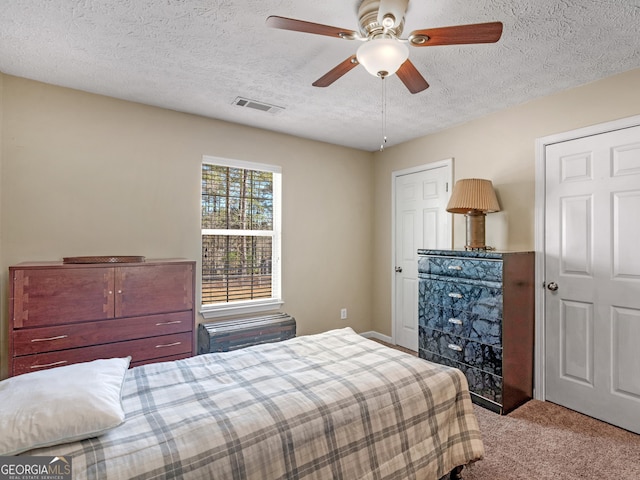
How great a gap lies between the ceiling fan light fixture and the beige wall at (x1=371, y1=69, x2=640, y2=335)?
1.92 metres

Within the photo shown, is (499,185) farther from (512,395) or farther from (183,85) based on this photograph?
(183,85)

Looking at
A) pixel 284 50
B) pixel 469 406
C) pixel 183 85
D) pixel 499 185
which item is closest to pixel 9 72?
pixel 183 85

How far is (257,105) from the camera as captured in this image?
3062 millimetres

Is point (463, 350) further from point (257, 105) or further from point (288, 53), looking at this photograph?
point (257, 105)

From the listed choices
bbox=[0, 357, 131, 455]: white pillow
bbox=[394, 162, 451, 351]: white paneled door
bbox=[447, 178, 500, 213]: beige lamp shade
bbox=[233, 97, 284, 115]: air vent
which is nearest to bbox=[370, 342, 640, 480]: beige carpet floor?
bbox=[394, 162, 451, 351]: white paneled door

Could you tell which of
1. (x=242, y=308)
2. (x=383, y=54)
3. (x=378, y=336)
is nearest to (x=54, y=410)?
(x=383, y=54)

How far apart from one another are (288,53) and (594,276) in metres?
2.77

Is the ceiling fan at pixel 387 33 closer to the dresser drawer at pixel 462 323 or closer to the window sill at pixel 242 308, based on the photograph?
the dresser drawer at pixel 462 323

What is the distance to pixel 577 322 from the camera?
266 cm

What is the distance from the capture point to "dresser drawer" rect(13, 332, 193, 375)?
2.24 m

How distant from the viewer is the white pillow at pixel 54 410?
1.11 metres

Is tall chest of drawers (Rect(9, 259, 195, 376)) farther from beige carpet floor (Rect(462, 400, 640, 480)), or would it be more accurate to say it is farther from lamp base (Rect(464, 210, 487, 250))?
lamp base (Rect(464, 210, 487, 250))

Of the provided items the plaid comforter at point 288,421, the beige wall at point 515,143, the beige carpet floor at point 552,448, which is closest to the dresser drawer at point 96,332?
the plaid comforter at point 288,421

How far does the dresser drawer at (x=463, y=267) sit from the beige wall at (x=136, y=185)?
1.44m
